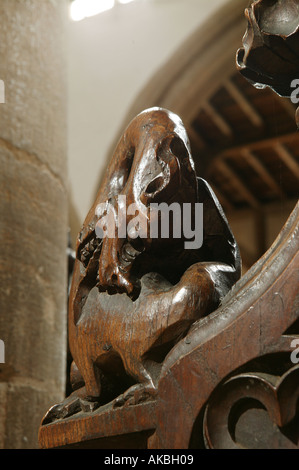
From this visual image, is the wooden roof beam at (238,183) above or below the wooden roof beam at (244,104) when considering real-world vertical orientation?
below

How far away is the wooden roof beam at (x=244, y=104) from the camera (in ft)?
18.9

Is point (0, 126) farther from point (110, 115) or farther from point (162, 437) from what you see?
point (110, 115)

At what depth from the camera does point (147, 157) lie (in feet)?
2.38

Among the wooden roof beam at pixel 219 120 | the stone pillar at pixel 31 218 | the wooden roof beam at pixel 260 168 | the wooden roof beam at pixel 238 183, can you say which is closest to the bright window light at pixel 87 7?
the stone pillar at pixel 31 218

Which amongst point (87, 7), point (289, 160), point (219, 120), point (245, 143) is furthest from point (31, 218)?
point (289, 160)

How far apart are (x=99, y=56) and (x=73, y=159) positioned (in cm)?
56

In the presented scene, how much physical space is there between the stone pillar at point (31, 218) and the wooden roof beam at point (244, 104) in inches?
163

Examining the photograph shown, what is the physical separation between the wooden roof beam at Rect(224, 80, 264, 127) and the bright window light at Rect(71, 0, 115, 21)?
2101 millimetres

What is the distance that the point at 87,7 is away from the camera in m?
3.70

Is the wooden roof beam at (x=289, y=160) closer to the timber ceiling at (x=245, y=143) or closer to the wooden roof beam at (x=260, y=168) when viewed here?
the timber ceiling at (x=245, y=143)

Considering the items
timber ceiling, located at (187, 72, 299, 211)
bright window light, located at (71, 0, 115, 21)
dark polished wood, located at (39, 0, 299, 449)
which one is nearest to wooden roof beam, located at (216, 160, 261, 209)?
timber ceiling, located at (187, 72, 299, 211)

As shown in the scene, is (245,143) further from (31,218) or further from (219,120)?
(31,218)
